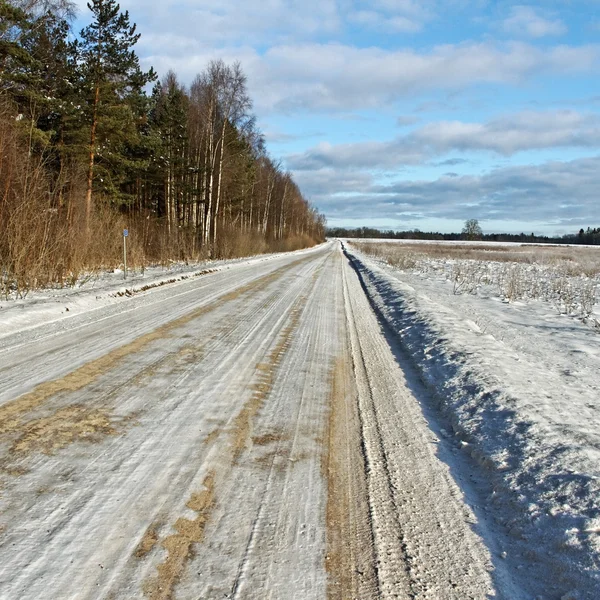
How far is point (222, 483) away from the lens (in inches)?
110

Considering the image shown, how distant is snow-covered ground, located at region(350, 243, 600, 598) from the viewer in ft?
7.67

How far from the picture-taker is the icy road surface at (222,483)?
2.07 m

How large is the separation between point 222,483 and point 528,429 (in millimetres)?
2429

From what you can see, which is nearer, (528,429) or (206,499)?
(206,499)

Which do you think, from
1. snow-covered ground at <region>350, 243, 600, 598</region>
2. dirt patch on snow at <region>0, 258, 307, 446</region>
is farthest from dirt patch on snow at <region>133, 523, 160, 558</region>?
snow-covered ground at <region>350, 243, 600, 598</region>

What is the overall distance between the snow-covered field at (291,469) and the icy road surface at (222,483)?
0.04ft

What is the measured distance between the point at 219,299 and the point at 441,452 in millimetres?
7204

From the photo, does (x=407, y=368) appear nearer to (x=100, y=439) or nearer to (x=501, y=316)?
(x=100, y=439)

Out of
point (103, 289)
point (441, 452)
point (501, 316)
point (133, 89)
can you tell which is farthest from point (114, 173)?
point (441, 452)

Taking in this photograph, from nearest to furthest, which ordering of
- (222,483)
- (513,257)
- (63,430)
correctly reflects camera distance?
1. (222,483)
2. (63,430)
3. (513,257)

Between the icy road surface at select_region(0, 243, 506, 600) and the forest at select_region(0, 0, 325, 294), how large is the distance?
7005 mm

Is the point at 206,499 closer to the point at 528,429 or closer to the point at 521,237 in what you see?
the point at 528,429

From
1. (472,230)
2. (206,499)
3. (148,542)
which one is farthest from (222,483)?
(472,230)

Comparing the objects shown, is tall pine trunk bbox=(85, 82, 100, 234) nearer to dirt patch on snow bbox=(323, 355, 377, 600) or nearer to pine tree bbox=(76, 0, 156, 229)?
pine tree bbox=(76, 0, 156, 229)
